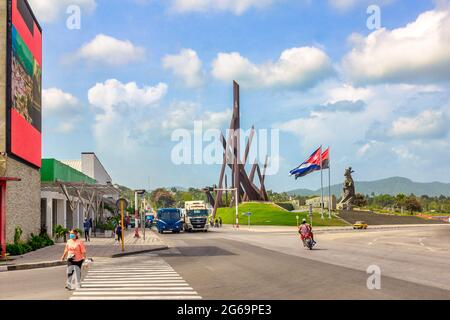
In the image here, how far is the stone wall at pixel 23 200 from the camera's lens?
1144 inches

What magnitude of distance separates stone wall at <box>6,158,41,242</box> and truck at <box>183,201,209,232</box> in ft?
96.8

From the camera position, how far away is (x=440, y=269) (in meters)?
20.5

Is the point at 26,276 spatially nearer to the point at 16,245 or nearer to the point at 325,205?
the point at 16,245

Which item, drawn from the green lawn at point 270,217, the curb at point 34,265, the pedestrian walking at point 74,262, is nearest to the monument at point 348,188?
the green lawn at point 270,217

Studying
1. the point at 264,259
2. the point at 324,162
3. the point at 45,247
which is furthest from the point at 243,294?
the point at 324,162

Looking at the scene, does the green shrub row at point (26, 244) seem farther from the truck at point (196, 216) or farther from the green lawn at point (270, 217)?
the green lawn at point (270, 217)

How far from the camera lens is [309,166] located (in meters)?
88.8

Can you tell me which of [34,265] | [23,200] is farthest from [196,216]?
[34,265]

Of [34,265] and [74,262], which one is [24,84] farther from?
[74,262]

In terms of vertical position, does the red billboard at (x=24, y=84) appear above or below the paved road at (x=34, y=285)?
above

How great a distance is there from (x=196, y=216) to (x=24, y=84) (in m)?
35.5

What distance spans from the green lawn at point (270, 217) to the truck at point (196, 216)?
24968 millimetres
